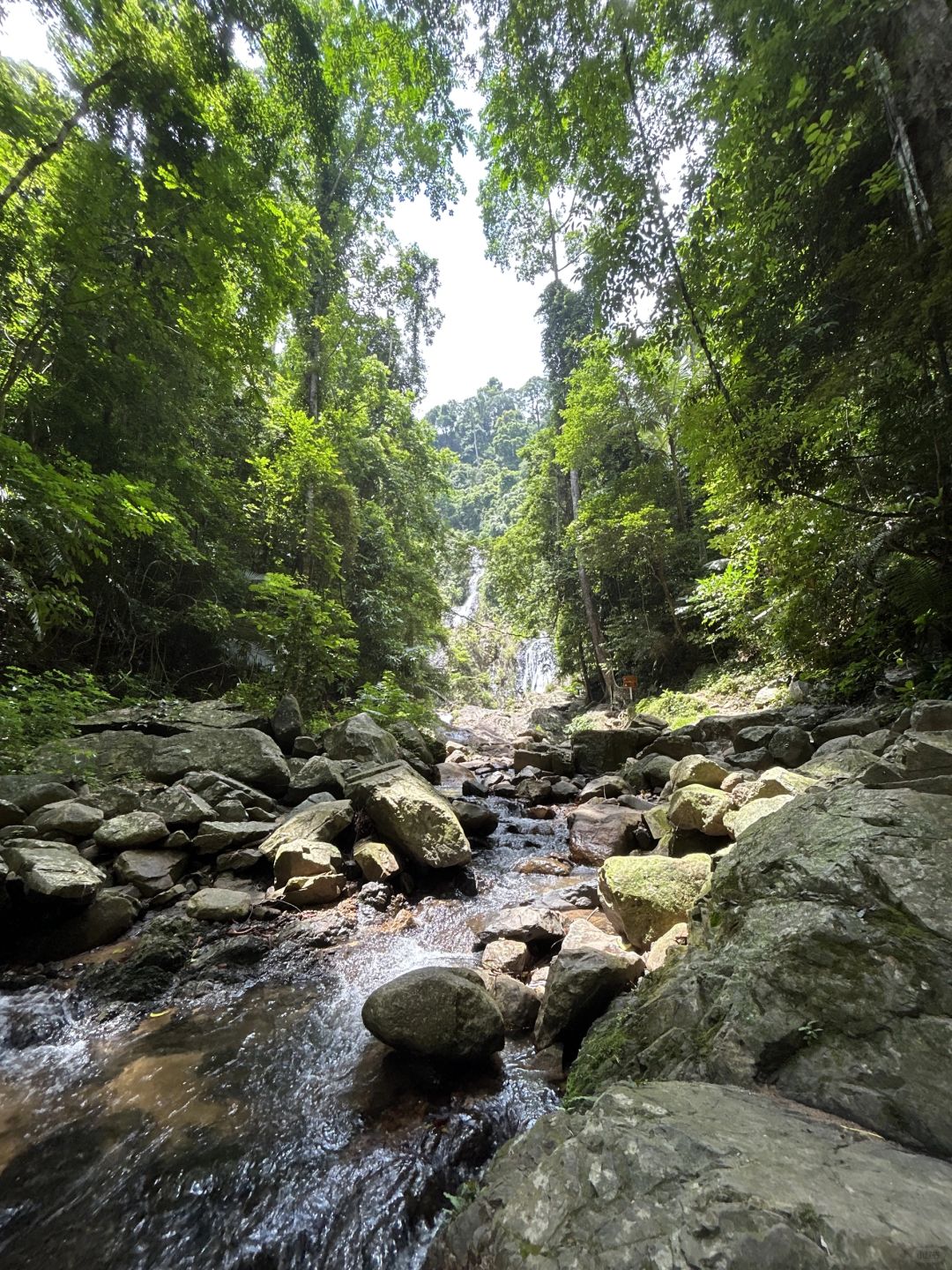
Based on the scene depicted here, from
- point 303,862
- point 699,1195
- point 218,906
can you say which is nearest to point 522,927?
point 303,862

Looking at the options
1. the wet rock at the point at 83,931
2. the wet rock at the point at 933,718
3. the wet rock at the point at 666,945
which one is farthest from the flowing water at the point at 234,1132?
the wet rock at the point at 933,718

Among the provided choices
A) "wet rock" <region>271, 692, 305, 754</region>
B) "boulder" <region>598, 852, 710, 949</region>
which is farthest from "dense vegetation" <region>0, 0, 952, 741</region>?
"boulder" <region>598, 852, 710, 949</region>

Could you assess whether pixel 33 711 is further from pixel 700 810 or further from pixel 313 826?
pixel 700 810

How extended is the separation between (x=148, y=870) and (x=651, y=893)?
13.8ft

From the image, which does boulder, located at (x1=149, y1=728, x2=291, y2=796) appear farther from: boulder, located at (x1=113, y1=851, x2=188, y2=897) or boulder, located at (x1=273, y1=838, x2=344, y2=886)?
boulder, located at (x1=273, y1=838, x2=344, y2=886)

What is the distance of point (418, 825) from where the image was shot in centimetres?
525

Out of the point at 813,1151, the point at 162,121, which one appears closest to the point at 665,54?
the point at 162,121

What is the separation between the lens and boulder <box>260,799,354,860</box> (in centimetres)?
514

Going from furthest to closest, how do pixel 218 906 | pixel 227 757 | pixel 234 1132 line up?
pixel 227 757, pixel 218 906, pixel 234 1132

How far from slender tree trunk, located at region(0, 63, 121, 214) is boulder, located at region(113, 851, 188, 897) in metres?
6.86

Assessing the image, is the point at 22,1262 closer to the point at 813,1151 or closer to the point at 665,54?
→ the point at 813,1151

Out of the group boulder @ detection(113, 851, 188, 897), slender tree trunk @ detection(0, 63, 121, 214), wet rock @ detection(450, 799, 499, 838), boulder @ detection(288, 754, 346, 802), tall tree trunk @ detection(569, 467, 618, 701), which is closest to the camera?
boulder @ detection(113, 851, 188, 897)

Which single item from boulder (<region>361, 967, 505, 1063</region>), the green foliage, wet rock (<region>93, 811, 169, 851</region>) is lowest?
boulder (<region>361, 967, 505, 1063</region>)

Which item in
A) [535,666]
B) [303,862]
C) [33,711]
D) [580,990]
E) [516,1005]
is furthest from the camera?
[535,666]
